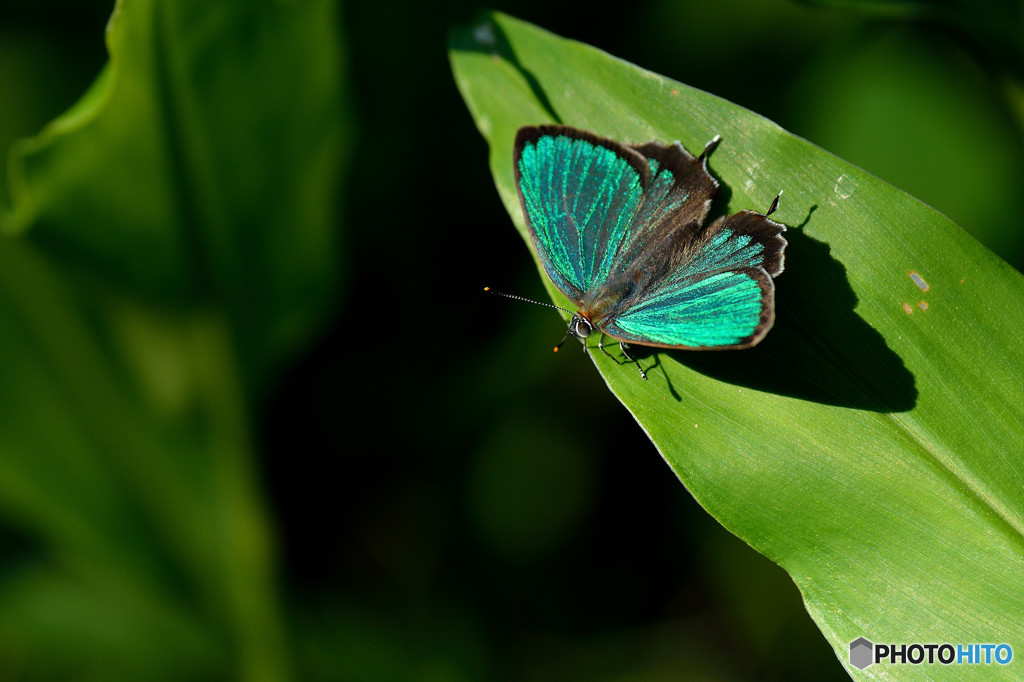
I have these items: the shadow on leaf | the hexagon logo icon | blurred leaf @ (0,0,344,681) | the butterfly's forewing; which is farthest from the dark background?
the hexagon logo icon

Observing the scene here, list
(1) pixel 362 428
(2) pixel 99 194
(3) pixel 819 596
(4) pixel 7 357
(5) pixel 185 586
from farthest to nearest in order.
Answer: (1) pixel 362 428 < (5) pixel 185 586 < (4) pixel 7 357 < (2) pixel 99 194 < (3) pixel 819 596

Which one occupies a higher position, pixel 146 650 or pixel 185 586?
pixel 185 586

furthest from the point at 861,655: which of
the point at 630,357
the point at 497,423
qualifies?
the point at 497,423

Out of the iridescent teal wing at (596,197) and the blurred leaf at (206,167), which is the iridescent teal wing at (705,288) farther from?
the blurred leaf at (206,167)

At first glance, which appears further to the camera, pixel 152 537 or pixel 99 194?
pixel 152 537

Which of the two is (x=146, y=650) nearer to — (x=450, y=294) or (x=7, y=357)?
(x=7, y=357)

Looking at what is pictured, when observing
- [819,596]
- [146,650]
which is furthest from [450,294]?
[819,596]

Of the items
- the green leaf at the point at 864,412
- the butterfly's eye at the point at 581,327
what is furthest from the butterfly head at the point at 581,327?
the green leaf at the point at 864,412
